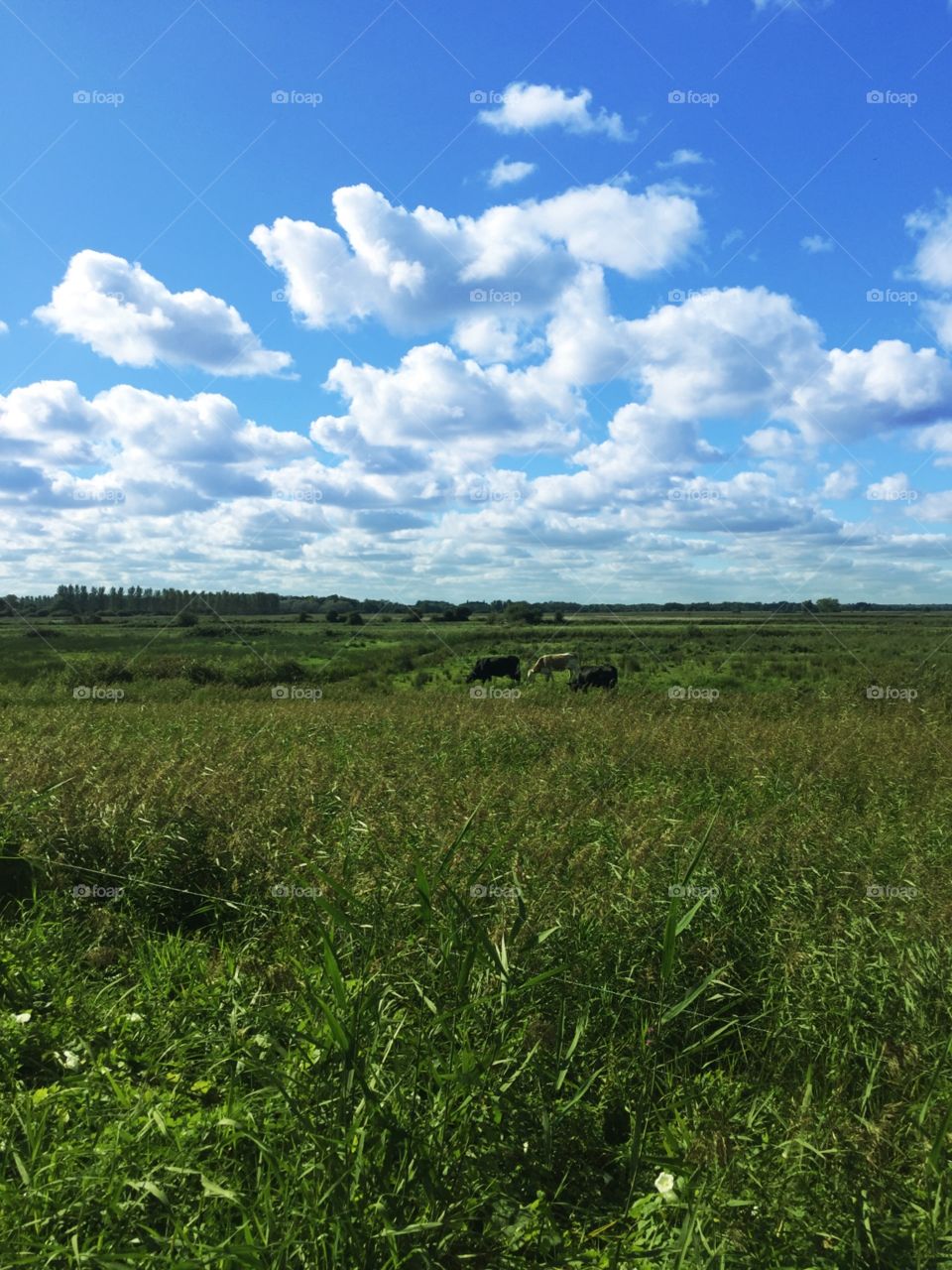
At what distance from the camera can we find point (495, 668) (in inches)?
997

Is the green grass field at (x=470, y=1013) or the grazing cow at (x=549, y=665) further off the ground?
the grazing cow at (x=549, y=665)

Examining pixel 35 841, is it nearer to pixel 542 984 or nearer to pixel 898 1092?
pixel 542 984

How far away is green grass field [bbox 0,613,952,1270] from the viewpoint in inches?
102

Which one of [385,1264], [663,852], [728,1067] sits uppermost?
[663,852]

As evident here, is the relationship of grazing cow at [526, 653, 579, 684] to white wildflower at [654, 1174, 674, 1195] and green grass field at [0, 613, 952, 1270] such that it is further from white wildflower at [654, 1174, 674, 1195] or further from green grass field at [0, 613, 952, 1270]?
white wildflower at [654, 1174, 674, 1195]

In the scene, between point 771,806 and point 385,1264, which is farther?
point 771,806

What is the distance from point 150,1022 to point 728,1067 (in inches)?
108

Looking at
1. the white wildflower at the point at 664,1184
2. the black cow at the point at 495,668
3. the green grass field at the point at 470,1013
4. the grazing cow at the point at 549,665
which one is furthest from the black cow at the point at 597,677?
the white wildflower at the point at 664,1184

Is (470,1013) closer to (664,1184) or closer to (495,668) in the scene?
(664,1184)

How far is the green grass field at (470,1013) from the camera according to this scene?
2598 mm

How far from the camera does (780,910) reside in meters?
4.81

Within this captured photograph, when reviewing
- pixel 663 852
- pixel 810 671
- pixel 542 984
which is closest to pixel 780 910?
pixel 663 852

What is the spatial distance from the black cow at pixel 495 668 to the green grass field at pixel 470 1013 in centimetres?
1629

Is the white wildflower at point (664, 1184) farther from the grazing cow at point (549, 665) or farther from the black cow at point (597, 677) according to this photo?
the grazing cow at point (549, 665)
